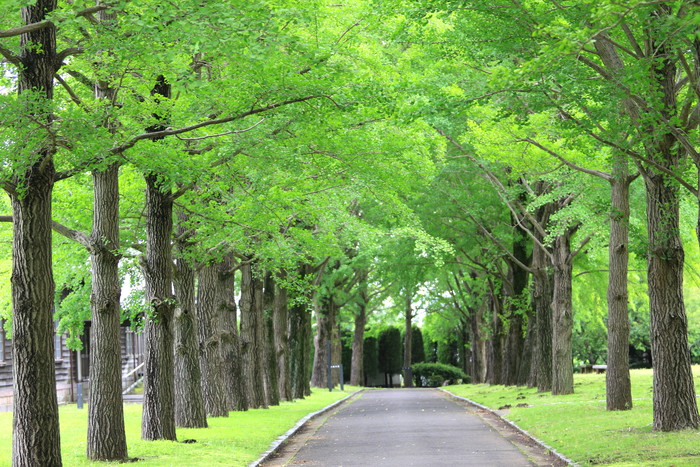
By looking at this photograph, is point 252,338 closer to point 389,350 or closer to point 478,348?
point 478,348

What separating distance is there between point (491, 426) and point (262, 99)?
11484 mm

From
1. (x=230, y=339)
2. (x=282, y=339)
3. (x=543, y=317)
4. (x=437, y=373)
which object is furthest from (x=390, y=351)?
(x=230, y=339)

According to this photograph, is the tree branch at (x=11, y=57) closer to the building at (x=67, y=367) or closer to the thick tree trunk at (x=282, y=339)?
the building at (x=67, y=367)

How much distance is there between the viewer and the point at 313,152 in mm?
17125

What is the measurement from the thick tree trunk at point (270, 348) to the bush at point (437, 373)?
36204mm

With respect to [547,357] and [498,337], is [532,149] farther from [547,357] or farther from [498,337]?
[498,337]

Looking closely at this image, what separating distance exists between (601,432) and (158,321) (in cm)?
804

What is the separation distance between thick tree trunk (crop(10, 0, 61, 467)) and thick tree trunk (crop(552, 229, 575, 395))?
1835cm

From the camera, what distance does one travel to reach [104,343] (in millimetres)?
14180

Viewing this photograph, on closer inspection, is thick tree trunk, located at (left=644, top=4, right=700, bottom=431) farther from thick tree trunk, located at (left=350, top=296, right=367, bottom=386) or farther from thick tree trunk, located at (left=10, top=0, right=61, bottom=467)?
thick tree trunk, located at (left=350, top=296, right=367, bottom=386)

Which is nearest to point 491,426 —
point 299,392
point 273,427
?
point 273,427

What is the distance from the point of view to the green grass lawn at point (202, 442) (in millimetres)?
14156

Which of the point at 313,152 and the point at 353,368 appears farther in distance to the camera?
the point at 353,368

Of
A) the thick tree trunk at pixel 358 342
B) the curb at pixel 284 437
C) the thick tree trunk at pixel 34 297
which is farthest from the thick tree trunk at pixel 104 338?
the thick tree trunk at pixel 358 342
